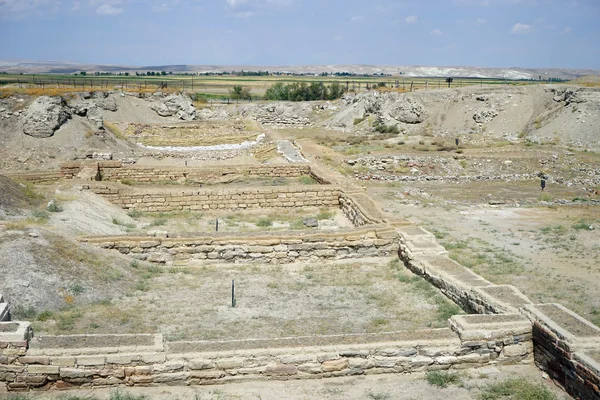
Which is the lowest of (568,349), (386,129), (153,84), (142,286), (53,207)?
(386,129)

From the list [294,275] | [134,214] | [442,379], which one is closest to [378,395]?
[442,379]

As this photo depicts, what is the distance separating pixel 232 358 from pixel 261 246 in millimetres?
5135

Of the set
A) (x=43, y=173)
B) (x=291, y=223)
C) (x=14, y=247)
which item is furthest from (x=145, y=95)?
(x=14, y=247)

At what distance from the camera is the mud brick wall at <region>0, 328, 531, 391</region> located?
19.7 ft

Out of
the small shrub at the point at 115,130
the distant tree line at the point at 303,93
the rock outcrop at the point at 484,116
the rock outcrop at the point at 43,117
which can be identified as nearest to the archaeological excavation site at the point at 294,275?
the rock outcrop at the point at 43,117

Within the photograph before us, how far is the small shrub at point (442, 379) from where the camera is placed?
634 centimetres

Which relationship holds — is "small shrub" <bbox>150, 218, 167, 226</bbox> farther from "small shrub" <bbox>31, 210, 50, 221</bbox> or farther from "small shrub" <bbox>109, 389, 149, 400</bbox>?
"small shrub" <bbox>109, 389, 149, 400</bbox>

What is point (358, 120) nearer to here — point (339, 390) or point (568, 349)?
point (568, 349)

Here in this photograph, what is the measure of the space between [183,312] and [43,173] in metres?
11.7

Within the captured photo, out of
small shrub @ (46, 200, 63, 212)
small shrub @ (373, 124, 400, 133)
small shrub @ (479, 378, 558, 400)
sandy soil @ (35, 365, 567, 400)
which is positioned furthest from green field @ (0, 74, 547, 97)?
small shrub @ (479, 378, 558, 400)

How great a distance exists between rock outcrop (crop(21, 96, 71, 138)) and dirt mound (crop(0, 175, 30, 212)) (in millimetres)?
13238

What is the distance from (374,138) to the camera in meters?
35.1

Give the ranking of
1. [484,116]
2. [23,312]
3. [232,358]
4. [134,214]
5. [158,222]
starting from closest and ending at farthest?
[232,358] → [23,312] → [158,222] → [134,214] → [484,116]

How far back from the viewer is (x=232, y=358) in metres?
6.24
